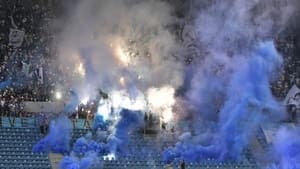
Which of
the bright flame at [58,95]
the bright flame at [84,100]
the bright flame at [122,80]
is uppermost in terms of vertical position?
the bright flame at [122,80]

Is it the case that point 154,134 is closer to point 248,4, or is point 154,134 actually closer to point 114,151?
point 114,151

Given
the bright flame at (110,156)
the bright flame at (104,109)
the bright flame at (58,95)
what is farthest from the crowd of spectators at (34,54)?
the bright flame at (110,156)

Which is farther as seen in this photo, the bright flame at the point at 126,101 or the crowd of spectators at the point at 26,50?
the crowd of spectators at the point at 26,50

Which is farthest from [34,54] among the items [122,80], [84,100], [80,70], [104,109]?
[104,109]

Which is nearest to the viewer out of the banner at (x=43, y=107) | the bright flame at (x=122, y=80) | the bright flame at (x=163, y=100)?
the banner at (x=43, y=107)

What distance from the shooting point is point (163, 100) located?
2545 centimetres

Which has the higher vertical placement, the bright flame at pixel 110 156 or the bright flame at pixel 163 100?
the bright flame at pixel 163 100

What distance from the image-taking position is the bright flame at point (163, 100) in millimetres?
25062

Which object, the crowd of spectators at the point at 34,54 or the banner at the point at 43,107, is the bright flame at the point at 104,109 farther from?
the crowd of spectators at the point at 34,54

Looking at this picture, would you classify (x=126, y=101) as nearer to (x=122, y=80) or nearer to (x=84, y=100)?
(x=122, y=80)

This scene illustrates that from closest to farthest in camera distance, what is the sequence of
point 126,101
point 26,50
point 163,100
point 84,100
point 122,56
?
1. point 126,101
2. point 84,100
3. point 163,100
4. point 122,56
5. point 26,50

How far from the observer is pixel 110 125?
2384 centimetres

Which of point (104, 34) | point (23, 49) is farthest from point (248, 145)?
point (23, 49)

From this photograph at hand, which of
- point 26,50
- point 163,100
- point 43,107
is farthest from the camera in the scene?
point 26,50
